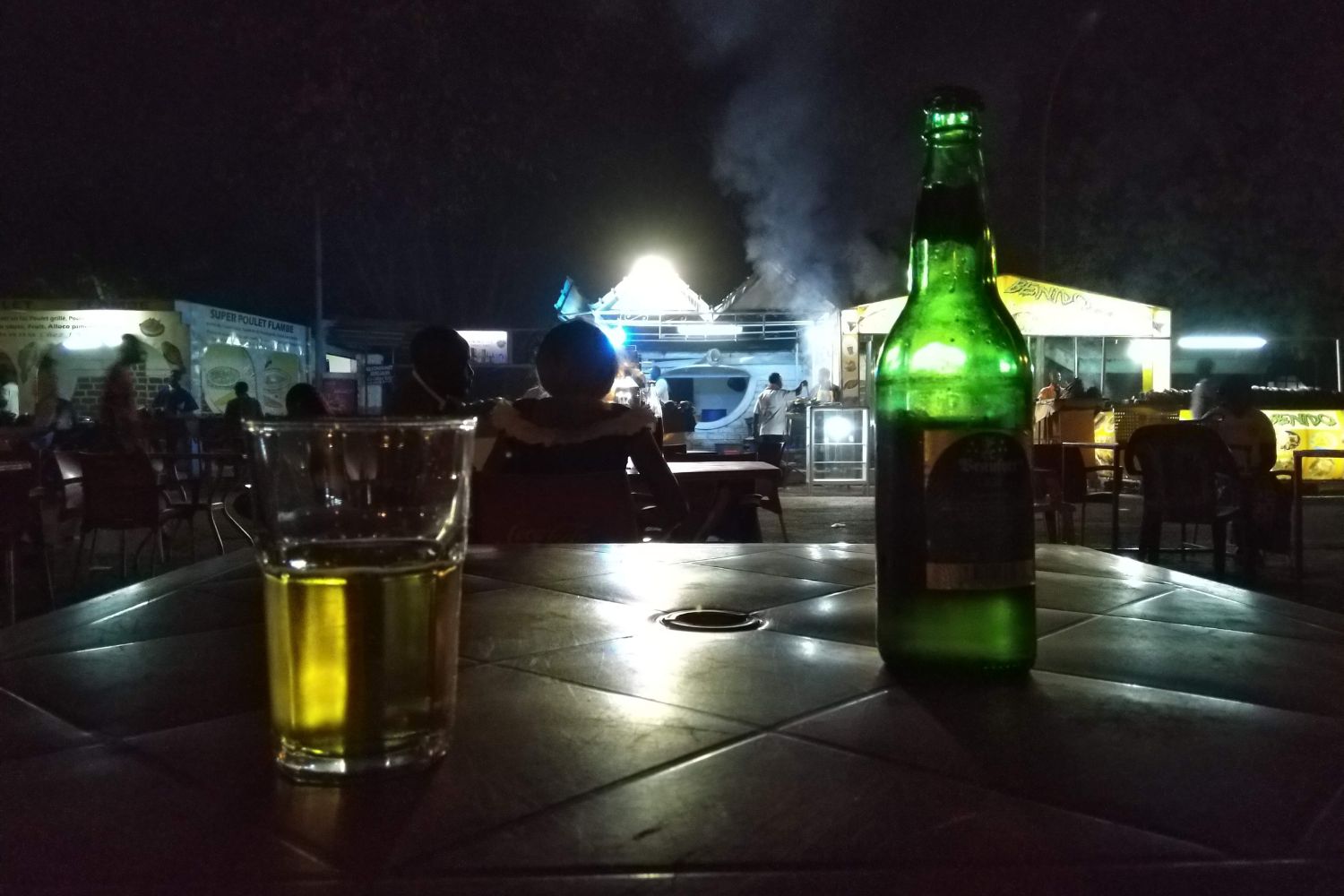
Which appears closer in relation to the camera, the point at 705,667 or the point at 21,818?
the point at 21,818

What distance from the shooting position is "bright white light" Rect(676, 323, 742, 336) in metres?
14.3

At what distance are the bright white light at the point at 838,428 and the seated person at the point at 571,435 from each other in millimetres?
9567

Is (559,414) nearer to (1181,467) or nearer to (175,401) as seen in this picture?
(1181,467)

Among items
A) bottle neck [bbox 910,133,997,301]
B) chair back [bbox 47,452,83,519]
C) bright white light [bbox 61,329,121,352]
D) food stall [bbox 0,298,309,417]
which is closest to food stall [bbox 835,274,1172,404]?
chair back [bbox 47,452,83,519]

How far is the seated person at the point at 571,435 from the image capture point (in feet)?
9.96

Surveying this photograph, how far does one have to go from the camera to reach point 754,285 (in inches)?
573

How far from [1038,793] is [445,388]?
400cm

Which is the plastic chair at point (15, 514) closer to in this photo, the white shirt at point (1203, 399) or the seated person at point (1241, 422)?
the seated person at point (1241, 422)

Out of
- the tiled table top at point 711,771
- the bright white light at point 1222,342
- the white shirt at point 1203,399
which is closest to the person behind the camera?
the tiled table top at point 711,771

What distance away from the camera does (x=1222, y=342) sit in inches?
838

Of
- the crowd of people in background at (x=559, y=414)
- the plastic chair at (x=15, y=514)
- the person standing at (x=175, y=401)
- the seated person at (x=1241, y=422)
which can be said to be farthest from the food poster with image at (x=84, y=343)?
the seated person at (x=1241, y=422)

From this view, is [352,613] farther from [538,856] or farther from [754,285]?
[754,285]

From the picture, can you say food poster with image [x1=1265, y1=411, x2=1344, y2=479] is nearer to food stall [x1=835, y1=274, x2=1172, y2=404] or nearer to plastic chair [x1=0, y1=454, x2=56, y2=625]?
food stall [x1=835, y1=274, x2=1172, y2=404]

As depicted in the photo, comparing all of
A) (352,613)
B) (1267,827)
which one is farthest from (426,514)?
(1267,827)
